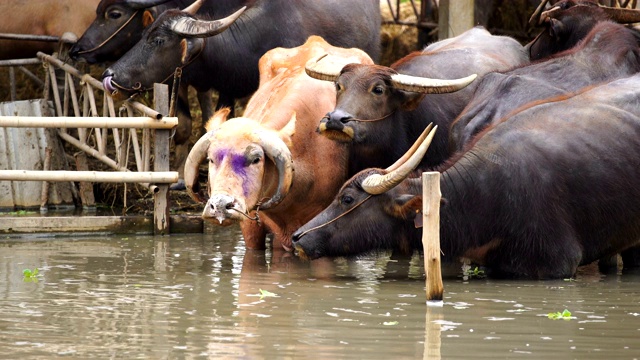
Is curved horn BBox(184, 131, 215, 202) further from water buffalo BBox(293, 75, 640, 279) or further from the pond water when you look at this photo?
water buffalo BBox(293, 75, 640, 279)

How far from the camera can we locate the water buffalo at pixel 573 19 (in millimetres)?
12125

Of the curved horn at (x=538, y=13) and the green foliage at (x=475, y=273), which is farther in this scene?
the curved horn at (x=538, y=13)

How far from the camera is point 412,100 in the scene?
33.7 ft

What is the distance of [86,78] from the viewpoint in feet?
42.4

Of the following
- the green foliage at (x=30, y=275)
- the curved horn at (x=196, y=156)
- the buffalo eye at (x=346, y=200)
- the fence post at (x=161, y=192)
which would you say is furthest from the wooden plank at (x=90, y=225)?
the buffalo eye at (x=346, y=200)

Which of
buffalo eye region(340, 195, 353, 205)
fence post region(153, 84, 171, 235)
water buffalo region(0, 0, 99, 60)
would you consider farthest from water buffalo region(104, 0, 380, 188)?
buffalo eye region(340, 195, 353, 205)

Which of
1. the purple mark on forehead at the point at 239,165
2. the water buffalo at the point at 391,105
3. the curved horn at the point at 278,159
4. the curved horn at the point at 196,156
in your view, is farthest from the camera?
the water buffalo at the point at 391,105

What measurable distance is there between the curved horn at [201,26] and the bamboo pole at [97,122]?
1.39 metres

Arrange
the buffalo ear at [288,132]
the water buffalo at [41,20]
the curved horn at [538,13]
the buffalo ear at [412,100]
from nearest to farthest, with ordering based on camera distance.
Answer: the buffalo ear at [288,132], the buffalo ear at [412,100], the curved horn at [538,13], the water buffalo at [41,20]

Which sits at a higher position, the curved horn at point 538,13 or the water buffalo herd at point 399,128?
the curved horn at point 538,13

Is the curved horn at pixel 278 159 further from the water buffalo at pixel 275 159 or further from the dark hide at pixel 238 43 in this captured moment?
the dark hide at pixel 238 43

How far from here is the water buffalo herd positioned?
881 cm

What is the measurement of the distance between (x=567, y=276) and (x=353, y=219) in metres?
1.60

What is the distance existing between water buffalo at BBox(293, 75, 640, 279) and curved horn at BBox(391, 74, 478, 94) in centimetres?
98
